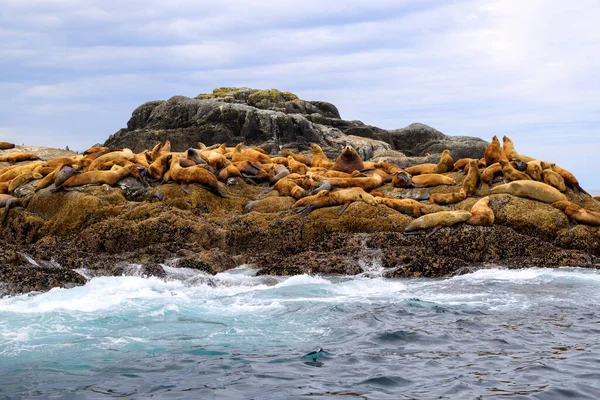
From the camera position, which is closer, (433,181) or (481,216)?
(481,216)

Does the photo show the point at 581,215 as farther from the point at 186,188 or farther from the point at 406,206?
the point at 186,188

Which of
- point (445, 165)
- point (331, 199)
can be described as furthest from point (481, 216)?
point (445, 165)

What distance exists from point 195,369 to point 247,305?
10.5ft

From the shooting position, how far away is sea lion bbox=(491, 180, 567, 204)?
14336 millimetres

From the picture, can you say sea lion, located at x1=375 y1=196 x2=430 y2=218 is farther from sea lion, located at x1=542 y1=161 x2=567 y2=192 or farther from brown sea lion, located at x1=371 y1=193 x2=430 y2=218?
sea lion, located at x1=542 y1=161 x2=567 y2=192

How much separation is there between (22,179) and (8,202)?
5.30 feet

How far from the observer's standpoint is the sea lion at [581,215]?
533 inches

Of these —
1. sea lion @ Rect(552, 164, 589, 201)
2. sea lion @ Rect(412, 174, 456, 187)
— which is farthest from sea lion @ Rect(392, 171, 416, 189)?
sea lion @ Rect(552, 164, 589, 201)

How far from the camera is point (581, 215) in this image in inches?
535

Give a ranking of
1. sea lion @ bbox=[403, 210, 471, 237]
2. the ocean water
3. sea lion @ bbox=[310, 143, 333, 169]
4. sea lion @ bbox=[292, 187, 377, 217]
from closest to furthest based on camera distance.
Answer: the ocean water, sea lion @ bbox=[403, 210, 471, 237], sea lion @ bbox=[292, 187, 377, 217], sea lion @ bbox=[310, 143, 333, 169]

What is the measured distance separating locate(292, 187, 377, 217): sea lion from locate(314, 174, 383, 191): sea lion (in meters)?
0.99

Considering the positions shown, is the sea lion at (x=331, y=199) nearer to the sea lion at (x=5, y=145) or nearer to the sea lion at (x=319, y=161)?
the sea lion at (x=319, y=161)

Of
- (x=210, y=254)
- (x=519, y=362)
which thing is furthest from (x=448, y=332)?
(x=210, y=254)

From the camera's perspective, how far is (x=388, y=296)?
9812 mm
